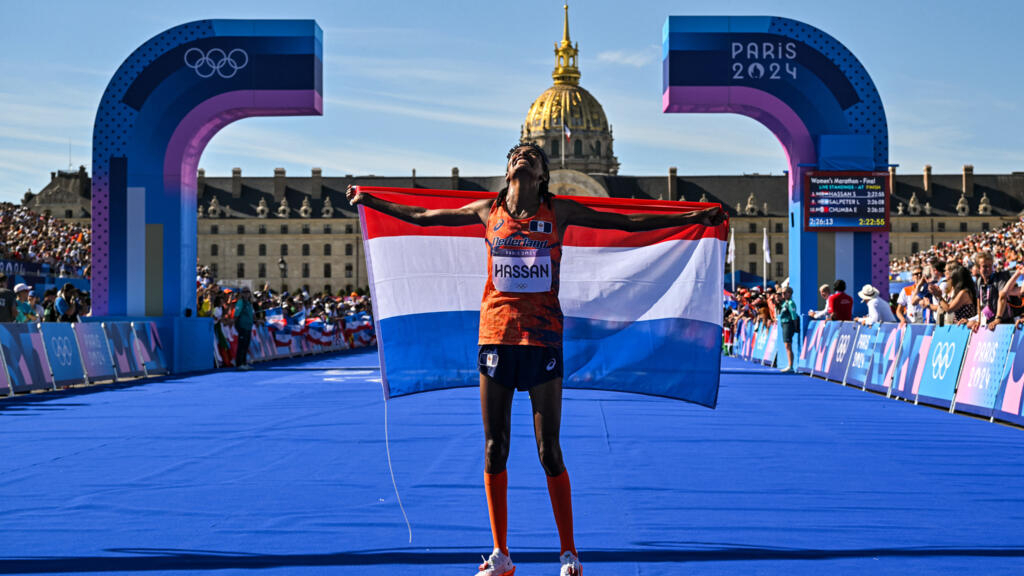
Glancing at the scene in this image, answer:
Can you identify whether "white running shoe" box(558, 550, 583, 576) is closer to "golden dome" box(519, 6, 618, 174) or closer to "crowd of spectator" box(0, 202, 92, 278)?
"crowd of spectator" box(0, 202, 92, 278)

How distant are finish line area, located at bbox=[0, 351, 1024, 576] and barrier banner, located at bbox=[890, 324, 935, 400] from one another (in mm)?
1677

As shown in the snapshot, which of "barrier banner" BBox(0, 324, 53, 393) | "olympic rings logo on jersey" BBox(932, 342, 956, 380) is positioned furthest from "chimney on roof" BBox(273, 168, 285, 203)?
"olympic rings logo on jersey" BBox(932, 342, 956, 380)

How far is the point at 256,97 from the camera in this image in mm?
25016

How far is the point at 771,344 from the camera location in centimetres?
3016

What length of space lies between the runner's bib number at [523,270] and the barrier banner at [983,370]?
927cm

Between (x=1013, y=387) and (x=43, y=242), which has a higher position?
(x=43, y=242)

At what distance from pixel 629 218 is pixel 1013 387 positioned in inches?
330

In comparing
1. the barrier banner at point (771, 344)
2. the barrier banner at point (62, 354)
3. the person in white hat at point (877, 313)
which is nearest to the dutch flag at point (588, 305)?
the barrier banner at point (62, 354)

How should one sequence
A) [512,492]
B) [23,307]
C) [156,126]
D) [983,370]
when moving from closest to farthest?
[512,492] < [983,370] < [23,307] < [156,126]

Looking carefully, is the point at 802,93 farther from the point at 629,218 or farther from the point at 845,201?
the point at 629,218

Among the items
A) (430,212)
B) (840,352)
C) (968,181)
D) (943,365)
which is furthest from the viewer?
(968,181)

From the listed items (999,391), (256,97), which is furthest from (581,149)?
(999,391)

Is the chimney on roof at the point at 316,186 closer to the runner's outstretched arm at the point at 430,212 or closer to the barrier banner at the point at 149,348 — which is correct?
the barrier banner at the point at 149,348

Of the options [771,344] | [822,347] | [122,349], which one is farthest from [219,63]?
[771,344]
